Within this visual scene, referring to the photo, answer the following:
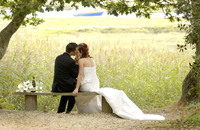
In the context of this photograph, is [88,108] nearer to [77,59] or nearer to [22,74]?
[77,59]

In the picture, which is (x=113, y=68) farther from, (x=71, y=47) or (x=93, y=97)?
(x=71, y=47)

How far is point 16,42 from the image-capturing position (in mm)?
10070

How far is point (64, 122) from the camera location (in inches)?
224

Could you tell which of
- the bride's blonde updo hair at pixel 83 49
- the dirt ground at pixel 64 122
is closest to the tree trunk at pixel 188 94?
the dirt ground at pixel 64 122

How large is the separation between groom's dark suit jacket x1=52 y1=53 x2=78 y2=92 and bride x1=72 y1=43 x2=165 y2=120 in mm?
148

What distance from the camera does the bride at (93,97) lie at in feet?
20.5

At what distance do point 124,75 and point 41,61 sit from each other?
223cm

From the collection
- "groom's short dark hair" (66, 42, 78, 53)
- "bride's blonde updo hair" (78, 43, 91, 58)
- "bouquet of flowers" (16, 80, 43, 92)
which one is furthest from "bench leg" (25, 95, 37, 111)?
"bride's blonde updo hair" (78, 43, 91, 58)

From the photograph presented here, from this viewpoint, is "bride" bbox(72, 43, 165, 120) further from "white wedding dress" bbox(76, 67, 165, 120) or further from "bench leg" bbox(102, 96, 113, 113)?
"bench leg" bbox(102, 96, 113, 113)

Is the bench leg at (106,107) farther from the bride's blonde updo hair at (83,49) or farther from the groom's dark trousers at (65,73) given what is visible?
the bride's blonde updo hair at (83,49)

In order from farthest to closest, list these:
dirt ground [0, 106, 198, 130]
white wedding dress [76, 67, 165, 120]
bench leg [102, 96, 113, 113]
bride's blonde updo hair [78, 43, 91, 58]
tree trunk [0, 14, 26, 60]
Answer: tree trunk [0, 14, 26, 60]
bench leg [102, 96, 113, 113]
bride's blonde updo hair [78, 43, 91, 58]
white wedding dress [76, 67, 165, 120]
dirt ground [0, 106, 198, 130]

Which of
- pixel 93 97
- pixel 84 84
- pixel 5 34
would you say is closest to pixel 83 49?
pixel 84 84

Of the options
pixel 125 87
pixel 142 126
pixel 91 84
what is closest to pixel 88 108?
pixel 91 84

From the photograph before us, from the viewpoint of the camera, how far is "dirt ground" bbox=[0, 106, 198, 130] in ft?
17.4
